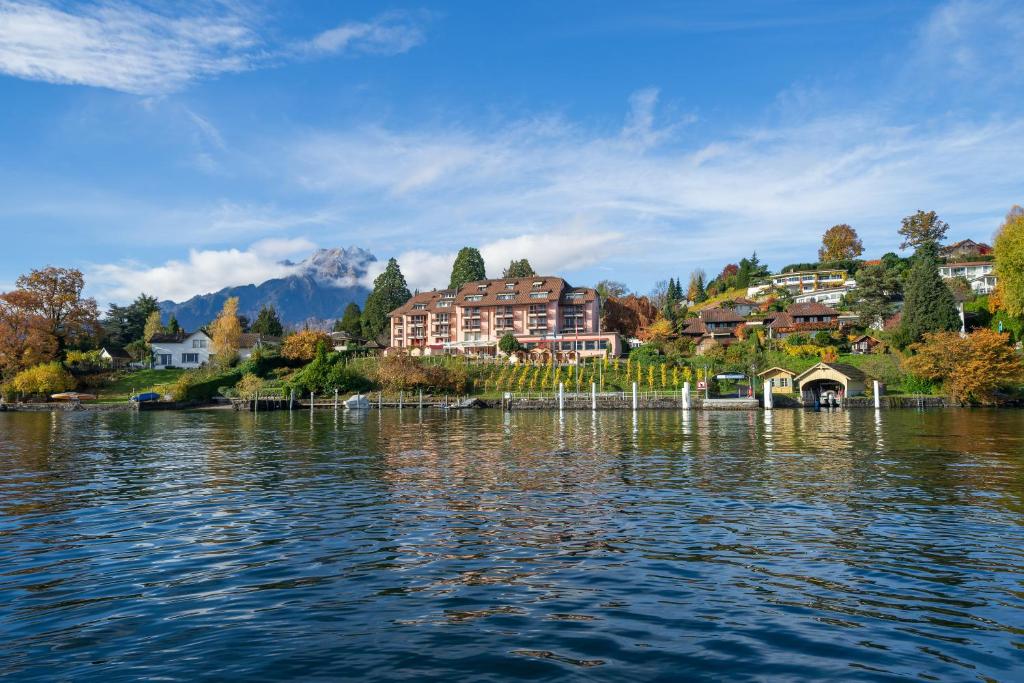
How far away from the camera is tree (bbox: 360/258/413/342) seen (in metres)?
131

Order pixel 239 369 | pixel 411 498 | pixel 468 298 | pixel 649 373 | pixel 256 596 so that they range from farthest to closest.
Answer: pixel 468 298 → pixel 239 369 → pixel 649 373 → pixel 411 498 → pixel 256 596

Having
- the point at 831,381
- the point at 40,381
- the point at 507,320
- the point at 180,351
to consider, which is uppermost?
the point at 507,320

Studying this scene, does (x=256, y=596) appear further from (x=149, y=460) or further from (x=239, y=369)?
(x=239, y=369)

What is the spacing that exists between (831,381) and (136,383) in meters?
95.7

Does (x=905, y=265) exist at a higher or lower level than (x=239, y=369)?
higher

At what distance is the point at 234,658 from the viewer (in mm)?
7777

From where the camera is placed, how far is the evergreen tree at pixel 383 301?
131m

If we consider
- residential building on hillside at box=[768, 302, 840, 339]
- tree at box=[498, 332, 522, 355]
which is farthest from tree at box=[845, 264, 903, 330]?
tree at box=[498, 332, 522, 355]

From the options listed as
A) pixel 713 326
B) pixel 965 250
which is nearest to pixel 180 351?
pixel 713 326

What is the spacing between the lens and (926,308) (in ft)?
262

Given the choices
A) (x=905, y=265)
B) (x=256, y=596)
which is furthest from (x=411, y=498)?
(x=905, y=265)

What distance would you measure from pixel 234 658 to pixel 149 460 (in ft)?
78.0

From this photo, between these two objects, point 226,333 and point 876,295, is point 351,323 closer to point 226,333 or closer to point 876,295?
point 226,333

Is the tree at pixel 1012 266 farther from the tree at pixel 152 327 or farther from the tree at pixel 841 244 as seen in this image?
the tree at pixel 152 327
